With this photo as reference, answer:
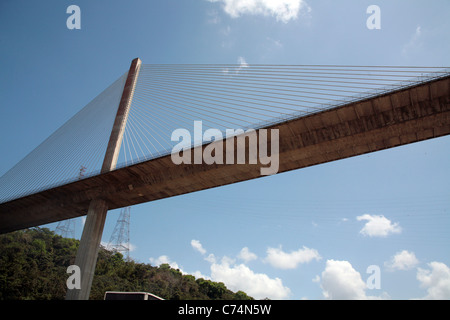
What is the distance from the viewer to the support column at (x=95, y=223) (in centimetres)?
2222

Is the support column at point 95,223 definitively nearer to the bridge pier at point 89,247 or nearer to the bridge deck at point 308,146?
the bridge pier at point 89,247

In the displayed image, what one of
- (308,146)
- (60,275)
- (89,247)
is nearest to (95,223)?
(89,247)

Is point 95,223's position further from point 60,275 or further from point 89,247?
point 60,275

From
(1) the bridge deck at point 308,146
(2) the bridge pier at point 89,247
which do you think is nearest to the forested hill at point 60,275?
(1) the bridge deck at point 308,146

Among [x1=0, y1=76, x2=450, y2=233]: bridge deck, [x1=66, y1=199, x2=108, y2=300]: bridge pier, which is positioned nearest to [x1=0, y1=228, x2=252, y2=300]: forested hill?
[x1=0, y1=76, x2=450, y2=233]: bridge deck

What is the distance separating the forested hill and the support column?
17.9m

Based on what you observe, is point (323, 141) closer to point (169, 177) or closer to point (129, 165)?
point (169, 177)

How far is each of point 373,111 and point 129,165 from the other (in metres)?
16.6

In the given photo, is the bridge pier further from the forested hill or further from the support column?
the forested hill

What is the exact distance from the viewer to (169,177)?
22828mm

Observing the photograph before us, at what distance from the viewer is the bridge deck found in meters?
16.6

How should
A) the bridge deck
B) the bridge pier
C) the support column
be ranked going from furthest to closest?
1. the support column
2. the bridge pier
3. the bridge deck

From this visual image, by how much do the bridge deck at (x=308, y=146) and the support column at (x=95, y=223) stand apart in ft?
4.61
